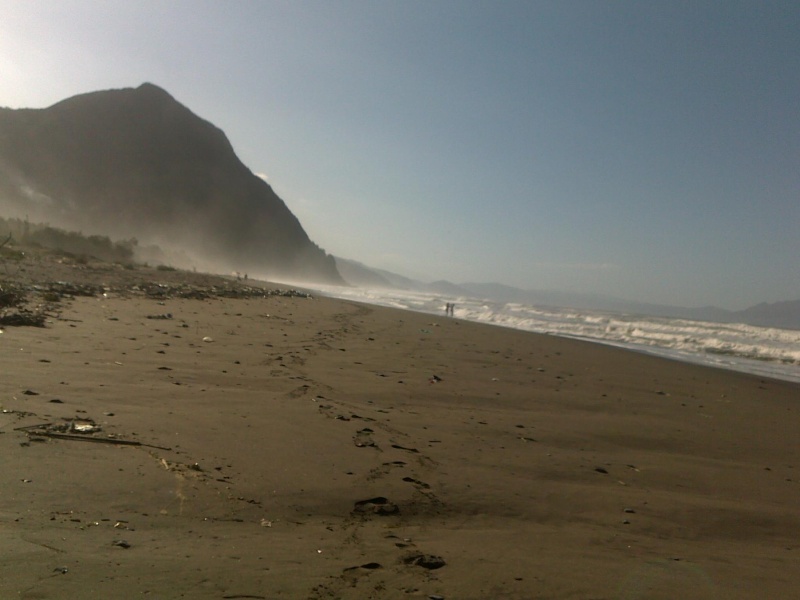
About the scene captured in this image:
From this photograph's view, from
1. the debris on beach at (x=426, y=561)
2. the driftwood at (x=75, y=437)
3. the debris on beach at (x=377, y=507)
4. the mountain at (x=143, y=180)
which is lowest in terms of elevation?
the debris on beach at (x=377, y=507)

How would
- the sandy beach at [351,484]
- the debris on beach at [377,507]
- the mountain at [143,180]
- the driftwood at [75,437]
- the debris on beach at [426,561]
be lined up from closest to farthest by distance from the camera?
the sandy beach at [351,484] < the debris on beach at [426,561] < the debris on beach at [377,507] < the driftwood at [75,437] < the mountain at [143,180]

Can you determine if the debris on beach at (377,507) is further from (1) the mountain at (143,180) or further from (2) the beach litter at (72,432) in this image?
(1) the mountain at (143,180)

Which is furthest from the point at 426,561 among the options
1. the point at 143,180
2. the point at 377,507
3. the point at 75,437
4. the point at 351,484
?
the point at 143,180

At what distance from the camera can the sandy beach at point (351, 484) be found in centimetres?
221

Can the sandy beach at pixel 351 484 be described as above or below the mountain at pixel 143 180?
below

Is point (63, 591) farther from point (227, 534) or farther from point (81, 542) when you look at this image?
point (227, 534)

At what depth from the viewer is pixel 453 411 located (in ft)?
18.3

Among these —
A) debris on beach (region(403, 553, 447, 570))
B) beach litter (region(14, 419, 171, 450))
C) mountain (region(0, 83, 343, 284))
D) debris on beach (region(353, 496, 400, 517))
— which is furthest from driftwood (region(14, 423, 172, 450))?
mountain (region(0, 83, 343, 284))

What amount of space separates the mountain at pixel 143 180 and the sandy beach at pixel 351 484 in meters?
52.7

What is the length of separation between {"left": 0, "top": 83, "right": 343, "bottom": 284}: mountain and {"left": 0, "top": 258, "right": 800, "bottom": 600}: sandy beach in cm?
5267

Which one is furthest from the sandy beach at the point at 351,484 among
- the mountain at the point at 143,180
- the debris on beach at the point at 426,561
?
the mountain at the point at 143,180

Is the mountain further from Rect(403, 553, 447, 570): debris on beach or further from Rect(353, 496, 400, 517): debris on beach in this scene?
Rect(403, 553, 447, 570): debris on beach

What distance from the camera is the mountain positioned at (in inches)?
2234

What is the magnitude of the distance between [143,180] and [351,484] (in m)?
72.6
